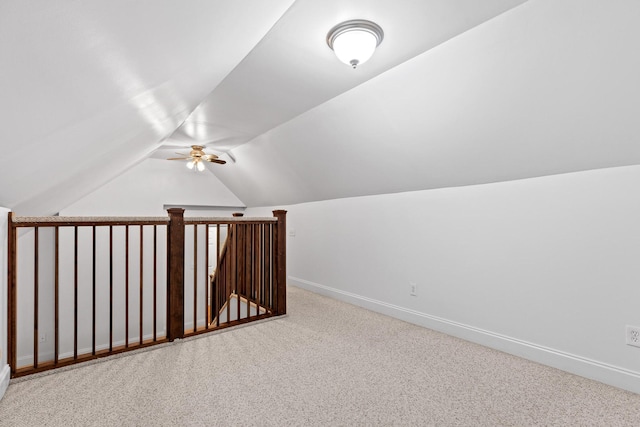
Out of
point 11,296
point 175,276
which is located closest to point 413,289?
point 175,276

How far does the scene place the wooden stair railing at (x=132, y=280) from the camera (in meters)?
2.72

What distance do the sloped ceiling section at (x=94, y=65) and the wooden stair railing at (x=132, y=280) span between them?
2.88ft

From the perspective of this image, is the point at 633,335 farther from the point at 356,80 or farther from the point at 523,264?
the point at 356,80

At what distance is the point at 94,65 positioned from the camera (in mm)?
978

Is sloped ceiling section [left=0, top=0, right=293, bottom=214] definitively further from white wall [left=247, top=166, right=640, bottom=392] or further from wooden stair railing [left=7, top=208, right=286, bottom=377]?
white wall [left=247, top=166, right=640, bottom=392]

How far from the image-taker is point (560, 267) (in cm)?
220

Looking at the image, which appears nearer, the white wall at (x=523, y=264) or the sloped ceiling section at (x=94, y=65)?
the sloped ceiling section at (x=94, y=65)

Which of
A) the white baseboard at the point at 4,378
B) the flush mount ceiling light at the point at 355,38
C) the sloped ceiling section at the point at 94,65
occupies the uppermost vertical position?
the flush mount ceiling light at the point at 355,38

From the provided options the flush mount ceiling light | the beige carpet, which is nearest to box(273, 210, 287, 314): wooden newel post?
the beige carpet

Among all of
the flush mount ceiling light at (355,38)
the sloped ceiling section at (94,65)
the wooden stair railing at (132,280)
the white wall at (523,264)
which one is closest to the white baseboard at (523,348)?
the white wall at (523,264)

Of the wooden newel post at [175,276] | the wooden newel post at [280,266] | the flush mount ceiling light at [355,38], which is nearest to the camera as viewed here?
the flush mount ceiling light at [355,38]

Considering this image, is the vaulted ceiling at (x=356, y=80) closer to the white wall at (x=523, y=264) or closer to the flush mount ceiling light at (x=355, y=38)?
the flush mount ceiling light at (x=355, y=38)

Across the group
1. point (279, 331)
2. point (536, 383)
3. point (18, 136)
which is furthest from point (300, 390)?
point (18, 136)

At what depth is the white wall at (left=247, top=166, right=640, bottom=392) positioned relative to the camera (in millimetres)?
1964
